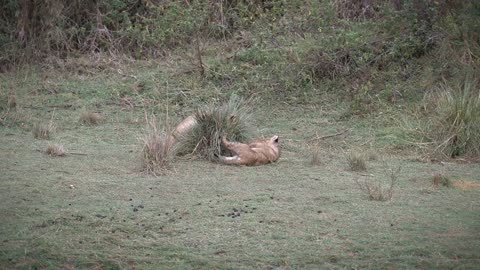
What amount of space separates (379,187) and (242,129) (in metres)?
2.75

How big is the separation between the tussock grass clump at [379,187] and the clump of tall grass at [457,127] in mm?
1465

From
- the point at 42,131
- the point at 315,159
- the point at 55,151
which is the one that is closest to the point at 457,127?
the point at 315,159

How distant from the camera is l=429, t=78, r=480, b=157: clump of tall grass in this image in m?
10.1

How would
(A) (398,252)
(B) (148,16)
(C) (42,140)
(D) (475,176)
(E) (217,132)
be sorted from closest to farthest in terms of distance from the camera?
(A) (398,252)
(D) (475,176)
(E) (217,132)
(C) (42,140)
(B) (148,16)

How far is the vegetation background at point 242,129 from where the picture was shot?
256 inches

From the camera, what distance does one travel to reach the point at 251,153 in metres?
9.55

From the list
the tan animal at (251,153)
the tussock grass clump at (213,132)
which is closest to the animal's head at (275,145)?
the tan animal at (251,153)

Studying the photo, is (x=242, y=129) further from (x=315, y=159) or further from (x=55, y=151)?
(x=55, y=151)

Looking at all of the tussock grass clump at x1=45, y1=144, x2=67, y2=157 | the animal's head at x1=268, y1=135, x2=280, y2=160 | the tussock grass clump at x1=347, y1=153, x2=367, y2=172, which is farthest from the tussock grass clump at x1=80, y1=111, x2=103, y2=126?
the tussock grass clump at x1=347, y1=153, x2=367, y2=172

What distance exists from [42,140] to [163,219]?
417 cm

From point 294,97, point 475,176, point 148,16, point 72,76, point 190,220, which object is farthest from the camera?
point 148,16

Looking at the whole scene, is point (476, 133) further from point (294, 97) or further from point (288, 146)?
point (294, 97)

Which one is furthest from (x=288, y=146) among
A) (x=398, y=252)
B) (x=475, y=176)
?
(x=398, y=252)

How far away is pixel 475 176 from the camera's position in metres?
8.99
